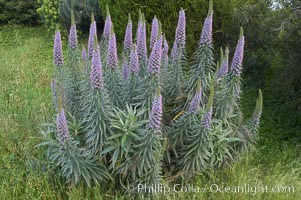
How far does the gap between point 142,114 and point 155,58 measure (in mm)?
481

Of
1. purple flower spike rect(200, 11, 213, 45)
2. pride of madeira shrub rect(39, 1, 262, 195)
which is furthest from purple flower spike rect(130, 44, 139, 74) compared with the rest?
purple flower spike rect(200, 11, 213, 45)

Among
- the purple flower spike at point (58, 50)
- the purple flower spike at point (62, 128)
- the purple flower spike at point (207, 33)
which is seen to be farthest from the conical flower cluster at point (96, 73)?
the purple flower spike at point (207, 33)

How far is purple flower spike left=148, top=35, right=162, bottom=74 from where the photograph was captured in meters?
2.71

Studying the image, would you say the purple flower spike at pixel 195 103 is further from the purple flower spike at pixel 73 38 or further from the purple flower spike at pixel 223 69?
the purple flower spike at pixel 73 38

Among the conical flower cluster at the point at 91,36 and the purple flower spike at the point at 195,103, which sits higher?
the conical flower cluster at the point at 91,36

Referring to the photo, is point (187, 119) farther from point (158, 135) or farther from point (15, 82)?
point (15, 82)

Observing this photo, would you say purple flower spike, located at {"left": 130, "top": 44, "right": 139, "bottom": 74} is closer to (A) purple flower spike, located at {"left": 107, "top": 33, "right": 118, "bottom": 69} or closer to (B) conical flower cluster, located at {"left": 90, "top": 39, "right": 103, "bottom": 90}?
(A) purple flower spike, located at {"left": 107, "top": 33, "right": 118, "bottom": 69}

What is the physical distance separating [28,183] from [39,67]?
3290 millimetres

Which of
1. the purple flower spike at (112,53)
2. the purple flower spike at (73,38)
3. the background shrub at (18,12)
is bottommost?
the purple flower spike at (112,53)

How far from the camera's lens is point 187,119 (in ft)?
9.72

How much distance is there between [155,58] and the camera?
2.75 metres

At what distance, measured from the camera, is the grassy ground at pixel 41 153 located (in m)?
3.08

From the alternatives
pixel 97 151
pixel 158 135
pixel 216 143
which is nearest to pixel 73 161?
pixel 97 151

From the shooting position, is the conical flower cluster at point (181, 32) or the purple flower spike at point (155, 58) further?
the conical flower cluster at point (181, 32)
